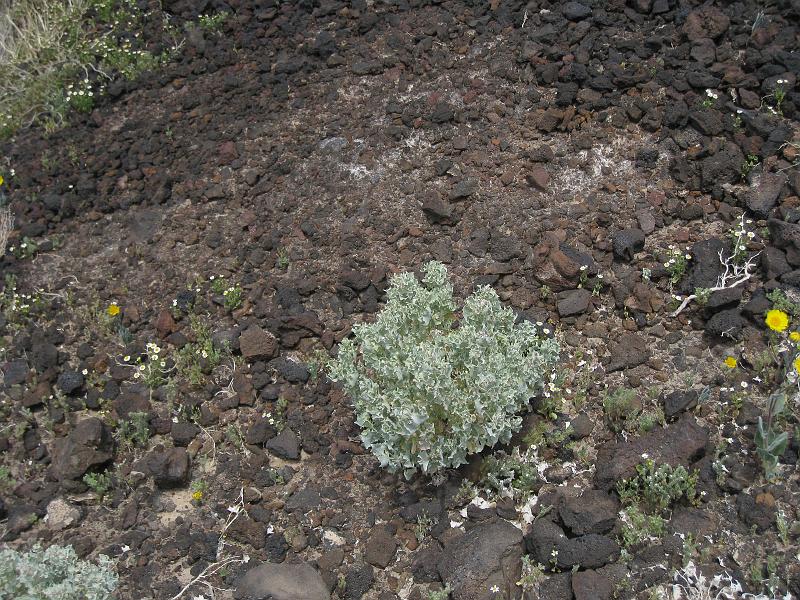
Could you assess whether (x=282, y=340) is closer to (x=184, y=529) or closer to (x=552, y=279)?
(x=184, y=529)

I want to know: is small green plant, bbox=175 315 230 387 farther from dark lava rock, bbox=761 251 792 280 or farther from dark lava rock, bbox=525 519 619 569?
dark lava rock, bbox=761 251 792 280

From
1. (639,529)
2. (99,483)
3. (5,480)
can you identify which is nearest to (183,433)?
(99,483)

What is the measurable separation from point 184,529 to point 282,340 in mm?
1121

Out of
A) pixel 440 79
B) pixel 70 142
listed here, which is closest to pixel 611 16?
pixel 440 79

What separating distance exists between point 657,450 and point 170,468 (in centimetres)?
228

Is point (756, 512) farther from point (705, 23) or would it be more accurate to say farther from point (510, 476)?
→ point (705, 23)

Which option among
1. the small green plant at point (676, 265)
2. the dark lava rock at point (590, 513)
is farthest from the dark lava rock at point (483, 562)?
the small green plant at point (676, 265)

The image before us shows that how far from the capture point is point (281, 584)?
11.6ft

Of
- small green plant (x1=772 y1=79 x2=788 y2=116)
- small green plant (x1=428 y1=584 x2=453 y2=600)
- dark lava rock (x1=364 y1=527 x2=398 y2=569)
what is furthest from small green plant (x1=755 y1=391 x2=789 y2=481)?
small green plant (x1=772 y1=79 x2=788 y2=116)

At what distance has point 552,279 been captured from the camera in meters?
4.41

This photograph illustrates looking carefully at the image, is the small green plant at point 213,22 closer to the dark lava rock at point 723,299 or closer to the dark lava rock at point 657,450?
the dark lava rock at point 723,299

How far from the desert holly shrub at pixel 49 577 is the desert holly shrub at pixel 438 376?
48.3 inches

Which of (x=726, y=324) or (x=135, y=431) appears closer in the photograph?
(x=726, y=324)

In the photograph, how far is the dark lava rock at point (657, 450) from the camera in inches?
142
